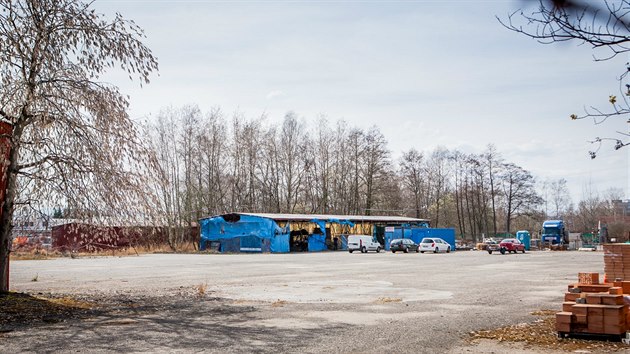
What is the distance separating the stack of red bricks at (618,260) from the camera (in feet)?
52.9

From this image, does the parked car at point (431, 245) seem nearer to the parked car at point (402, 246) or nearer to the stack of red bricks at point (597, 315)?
the parked car at point (402, 246)

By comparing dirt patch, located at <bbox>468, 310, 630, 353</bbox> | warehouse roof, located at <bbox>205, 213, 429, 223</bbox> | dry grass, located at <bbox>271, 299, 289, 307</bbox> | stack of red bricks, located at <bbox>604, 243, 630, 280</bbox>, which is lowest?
dry grass, located at <bbox>271, 299, 289, 307</bbox>

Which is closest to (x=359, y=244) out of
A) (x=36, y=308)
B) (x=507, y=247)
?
(x=507, y=247)

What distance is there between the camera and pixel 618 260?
53.3 ft

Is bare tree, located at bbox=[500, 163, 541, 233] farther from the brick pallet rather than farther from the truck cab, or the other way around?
the brick pallet

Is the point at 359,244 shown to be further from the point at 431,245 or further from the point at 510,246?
the point at 510,246

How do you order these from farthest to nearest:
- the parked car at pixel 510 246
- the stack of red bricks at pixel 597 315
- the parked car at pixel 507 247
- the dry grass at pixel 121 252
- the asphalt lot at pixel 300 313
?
the parked car at pixel 510 246, the parked car at pixel 507 247, the dry grass at pixel 121 252, the asphalt lot at pixel 300 313, the stack of red bricks at pixel 597 315

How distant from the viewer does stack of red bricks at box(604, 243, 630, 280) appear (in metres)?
16.1

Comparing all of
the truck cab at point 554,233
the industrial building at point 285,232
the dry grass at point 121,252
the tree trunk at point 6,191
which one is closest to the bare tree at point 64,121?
the tree trunk at point 6,191

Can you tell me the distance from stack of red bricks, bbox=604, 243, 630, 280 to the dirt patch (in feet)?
18.0

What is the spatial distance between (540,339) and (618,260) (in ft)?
25.1

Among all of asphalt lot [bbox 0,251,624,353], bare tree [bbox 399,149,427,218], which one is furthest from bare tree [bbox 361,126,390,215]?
asphalt lot [bbox 0,251,624,353]

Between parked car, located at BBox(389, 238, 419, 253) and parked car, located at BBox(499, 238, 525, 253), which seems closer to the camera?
parked car, located at BBox(499, 238, 525, 253)

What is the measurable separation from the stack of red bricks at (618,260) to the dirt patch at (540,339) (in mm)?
5482
